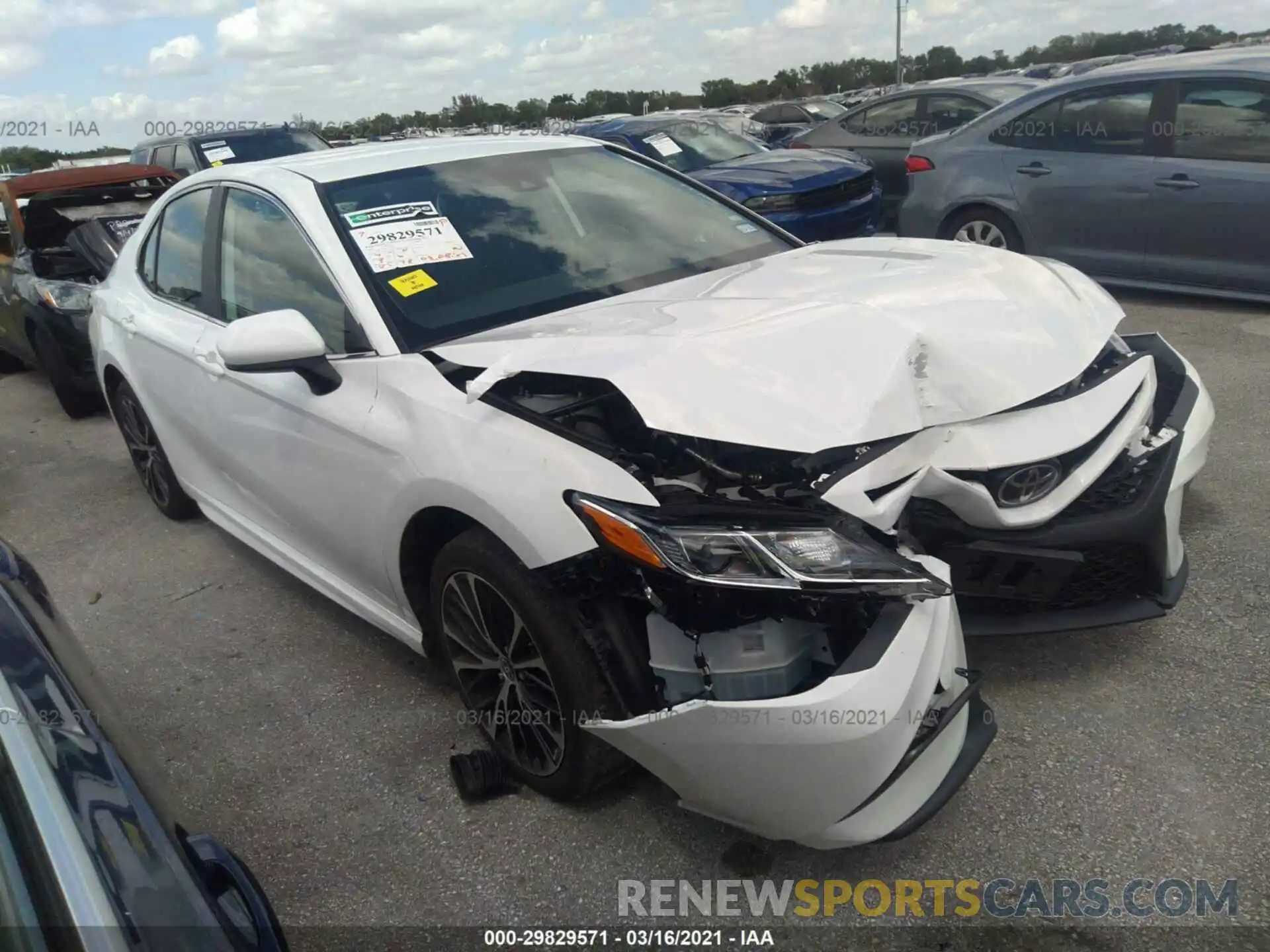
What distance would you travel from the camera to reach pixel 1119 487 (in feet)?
8.14

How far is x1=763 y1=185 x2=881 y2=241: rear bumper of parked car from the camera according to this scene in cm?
719

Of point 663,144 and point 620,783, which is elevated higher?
point 663,144

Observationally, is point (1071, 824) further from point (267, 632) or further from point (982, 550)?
point (267, 632)

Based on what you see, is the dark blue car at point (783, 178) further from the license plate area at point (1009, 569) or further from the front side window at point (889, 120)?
the license plate area at point (1009, 569)

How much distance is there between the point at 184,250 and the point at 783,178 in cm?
475

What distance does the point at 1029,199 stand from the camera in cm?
671

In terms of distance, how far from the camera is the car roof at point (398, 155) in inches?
125

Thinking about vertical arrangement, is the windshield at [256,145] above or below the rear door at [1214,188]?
above

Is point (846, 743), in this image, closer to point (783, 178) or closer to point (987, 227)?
point (987, 227)

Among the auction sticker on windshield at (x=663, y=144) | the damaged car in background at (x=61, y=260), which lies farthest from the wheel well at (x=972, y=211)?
the damaged car in background at (x=61, y=260)

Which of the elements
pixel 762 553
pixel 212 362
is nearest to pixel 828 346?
pixel 762 553

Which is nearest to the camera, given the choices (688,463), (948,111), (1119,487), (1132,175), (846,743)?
(846,743)

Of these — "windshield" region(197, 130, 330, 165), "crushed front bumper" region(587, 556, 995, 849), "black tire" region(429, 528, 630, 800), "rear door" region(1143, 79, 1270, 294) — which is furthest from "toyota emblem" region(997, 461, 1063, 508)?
"windshield" region(197, 130, 330, 165)

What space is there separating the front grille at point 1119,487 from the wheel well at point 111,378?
3.95 meters
